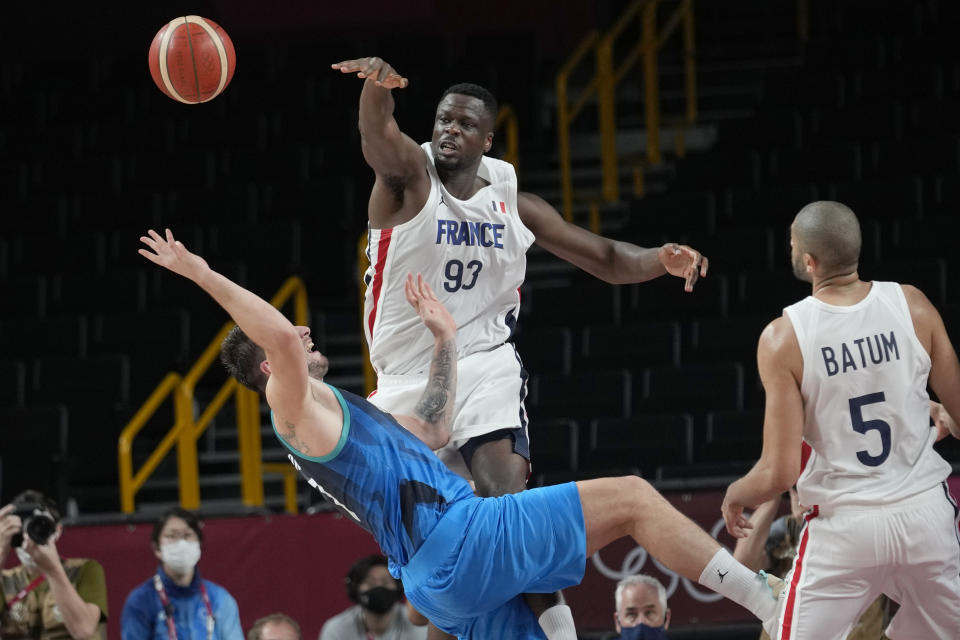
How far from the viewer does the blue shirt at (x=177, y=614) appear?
27.7 feet

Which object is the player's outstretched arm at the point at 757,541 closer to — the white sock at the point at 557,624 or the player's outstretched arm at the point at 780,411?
the player's outstretched arm at the point at 780,411

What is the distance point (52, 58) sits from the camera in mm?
17734

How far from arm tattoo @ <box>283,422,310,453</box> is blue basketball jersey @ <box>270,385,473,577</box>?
0.10ft

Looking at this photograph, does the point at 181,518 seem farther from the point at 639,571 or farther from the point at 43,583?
the point at 639,571

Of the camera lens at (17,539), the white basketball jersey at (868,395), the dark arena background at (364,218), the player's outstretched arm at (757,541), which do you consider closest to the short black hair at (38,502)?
the camera lens at (17,539)

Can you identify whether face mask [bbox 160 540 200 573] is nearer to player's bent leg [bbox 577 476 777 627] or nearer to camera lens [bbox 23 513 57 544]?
camera lens [bbox 23 513 57 544]

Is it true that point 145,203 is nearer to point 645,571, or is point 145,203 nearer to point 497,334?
point 645,571

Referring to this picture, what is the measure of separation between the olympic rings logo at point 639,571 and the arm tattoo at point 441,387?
10.7 ft

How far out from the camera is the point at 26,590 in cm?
857

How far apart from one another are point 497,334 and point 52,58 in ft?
42.8

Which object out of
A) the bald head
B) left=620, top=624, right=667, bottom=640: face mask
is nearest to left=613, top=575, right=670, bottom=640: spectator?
left=620, top=624, right=667, bottom=640: face mask

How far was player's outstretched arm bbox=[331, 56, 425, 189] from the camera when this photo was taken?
5523mm

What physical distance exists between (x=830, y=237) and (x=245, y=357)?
2240 millimetres

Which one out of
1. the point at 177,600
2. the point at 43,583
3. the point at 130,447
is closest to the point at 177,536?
the point at 177,600
